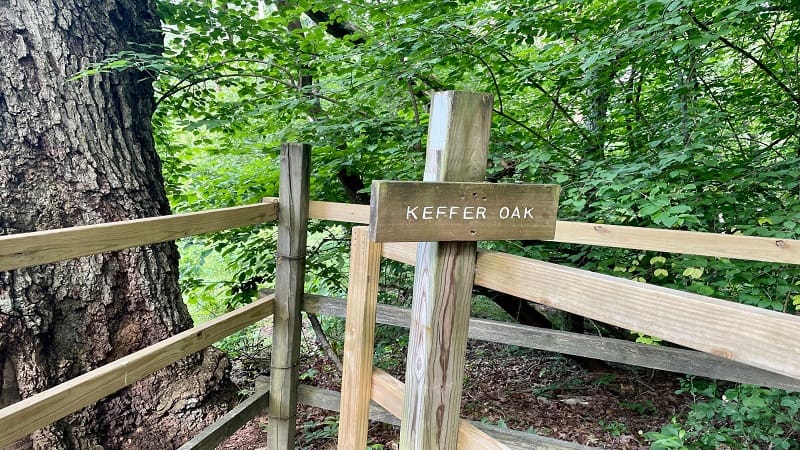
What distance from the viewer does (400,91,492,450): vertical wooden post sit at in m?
1.17

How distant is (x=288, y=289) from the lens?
90.9 inches

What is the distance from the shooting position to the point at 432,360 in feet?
4.00

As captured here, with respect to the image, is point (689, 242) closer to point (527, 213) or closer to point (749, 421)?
point (527, 213)

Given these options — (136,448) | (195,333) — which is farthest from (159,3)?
(136,448)

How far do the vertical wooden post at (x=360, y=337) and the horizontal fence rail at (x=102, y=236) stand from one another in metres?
0.67

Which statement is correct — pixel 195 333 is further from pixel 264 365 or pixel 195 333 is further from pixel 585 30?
pixel 585 30

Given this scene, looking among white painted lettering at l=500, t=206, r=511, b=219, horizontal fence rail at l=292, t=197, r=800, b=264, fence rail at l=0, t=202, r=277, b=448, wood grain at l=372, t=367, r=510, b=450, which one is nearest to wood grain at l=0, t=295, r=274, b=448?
fence rail at l=0, t=202, r=277, b=448

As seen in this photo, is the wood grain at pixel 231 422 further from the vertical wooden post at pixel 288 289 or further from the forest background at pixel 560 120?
the forest background at pixel 560 120

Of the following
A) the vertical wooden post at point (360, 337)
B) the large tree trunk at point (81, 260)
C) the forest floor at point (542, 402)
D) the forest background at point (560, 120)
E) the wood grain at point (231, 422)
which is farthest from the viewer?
the forest floor at point (542, 402)

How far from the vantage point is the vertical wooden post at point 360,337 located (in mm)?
1650

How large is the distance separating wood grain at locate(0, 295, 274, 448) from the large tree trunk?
28.3 inches

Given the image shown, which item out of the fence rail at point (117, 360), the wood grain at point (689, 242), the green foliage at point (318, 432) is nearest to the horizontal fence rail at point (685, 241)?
the wood grain at point (689, 242)

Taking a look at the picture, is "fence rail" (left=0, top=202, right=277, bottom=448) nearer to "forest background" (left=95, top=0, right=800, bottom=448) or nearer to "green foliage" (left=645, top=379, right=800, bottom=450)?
"forest background" (left=95, top=0, right=800, bottom=448)

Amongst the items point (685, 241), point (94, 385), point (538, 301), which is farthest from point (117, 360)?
point (685, 241)
